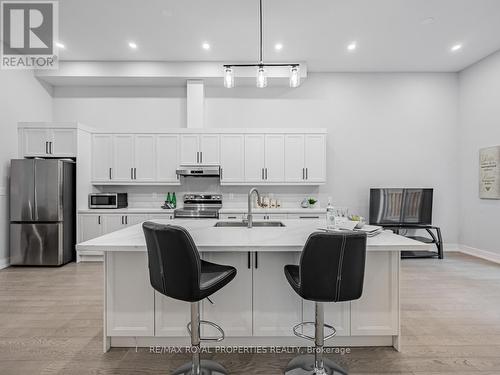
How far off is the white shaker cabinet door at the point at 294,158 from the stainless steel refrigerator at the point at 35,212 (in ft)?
12.3

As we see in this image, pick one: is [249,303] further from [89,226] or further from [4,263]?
[4,263]

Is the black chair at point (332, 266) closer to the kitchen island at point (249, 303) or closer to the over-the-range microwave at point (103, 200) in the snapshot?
the kitchen island at point (249, 303)

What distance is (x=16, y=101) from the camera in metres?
4.77

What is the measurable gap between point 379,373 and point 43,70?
6.43 metres

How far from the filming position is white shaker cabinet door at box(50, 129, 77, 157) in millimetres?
4840

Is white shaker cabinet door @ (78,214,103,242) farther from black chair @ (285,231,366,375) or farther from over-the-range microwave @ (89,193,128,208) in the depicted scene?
black chair @ (285,231,366,375)

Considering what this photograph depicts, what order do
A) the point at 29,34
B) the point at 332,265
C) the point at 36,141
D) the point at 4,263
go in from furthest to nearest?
the point at 36,141
the point at 4,263
the point at 29,34
the point at 332,265

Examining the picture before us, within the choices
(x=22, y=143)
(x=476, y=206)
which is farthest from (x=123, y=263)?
(x=476, y=206)

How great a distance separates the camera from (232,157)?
17.1 feet

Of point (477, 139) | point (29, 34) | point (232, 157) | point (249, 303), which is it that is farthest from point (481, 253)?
point (29, 34)

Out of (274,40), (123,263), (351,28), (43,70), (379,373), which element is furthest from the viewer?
(43,70)

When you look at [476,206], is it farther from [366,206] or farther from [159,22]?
[159,22]

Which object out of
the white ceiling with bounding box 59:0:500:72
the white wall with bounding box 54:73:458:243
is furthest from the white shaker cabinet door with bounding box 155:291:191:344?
the white wall with bounding box 54:73:458:243

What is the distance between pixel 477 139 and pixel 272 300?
5187 mm
